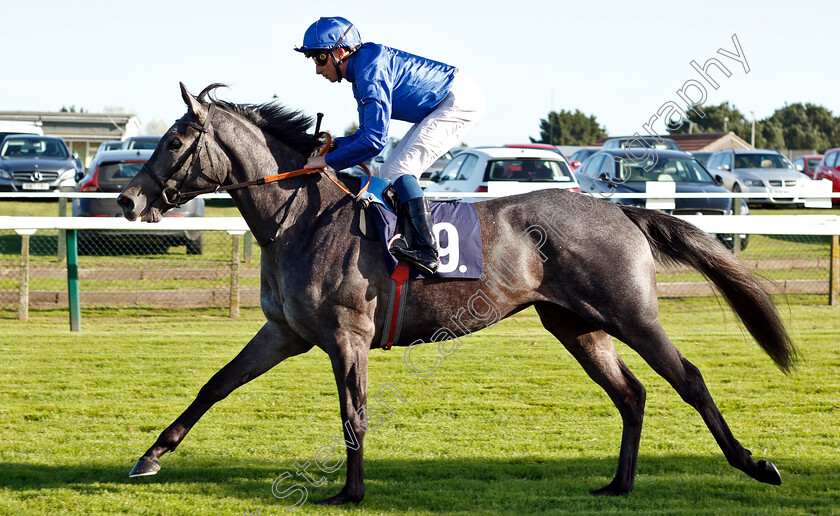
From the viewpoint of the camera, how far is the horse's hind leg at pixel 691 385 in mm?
3896

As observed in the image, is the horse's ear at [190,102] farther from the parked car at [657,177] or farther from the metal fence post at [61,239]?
the parked car at [657,177]

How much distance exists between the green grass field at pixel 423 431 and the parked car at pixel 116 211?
3088 mm

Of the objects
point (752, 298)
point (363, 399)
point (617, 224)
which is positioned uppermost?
point (617, 224)

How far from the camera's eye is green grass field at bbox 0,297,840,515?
3887 millimetres

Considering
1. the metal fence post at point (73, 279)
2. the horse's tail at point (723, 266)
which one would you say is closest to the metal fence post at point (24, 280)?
the metal fence post at point (73, 279)

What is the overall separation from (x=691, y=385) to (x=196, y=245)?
8.69 metres

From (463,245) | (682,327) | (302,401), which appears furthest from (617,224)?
(682,327)

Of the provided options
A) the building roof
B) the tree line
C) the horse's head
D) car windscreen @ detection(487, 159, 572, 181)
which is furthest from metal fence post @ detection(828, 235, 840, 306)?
the tree line

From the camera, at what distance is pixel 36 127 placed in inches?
1014

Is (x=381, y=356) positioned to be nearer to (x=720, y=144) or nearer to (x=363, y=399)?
(x=363, y=399)

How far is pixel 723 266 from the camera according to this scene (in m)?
4.30

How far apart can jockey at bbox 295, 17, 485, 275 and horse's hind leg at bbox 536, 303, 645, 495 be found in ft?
2.53

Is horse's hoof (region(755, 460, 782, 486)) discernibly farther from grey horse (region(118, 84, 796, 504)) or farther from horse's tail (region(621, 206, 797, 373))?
horse's tail (region(621, 206, 797, 373))

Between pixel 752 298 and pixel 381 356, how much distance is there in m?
3.54
